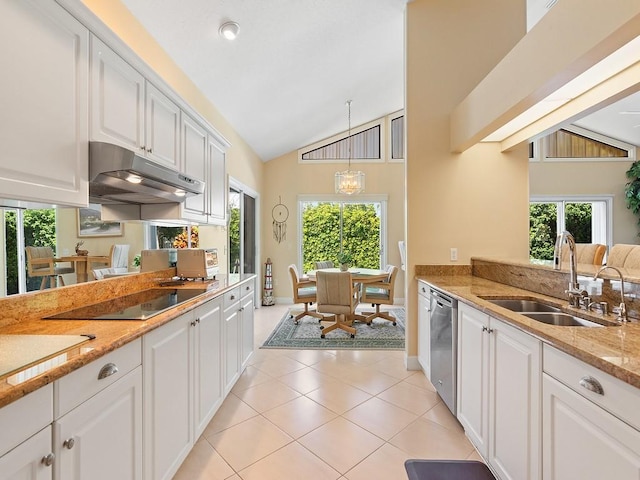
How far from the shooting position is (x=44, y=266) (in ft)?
5.07

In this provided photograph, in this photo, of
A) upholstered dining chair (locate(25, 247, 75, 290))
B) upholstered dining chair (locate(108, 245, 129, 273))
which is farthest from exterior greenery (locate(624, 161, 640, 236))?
upholstered dining chair (locate(25, 247, 75, 290))

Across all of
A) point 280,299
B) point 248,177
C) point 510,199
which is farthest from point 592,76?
point 280,299

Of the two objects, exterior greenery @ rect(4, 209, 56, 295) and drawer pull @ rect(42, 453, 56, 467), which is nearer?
drawer pull @ rect(42, 453, 56, 467)

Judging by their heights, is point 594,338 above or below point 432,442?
above

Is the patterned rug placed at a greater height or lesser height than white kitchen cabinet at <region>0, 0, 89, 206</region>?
lesser

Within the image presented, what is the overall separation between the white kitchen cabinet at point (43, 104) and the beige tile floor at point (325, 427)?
1.64m

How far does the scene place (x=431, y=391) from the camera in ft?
9.12

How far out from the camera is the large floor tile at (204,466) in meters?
1.79

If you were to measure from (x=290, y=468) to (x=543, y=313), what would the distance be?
Answer: 169cm

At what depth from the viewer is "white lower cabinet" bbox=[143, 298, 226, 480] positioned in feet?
4.75

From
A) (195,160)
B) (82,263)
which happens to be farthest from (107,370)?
(195,160)

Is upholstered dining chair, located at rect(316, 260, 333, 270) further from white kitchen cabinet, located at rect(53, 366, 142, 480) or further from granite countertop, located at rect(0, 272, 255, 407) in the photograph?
white kitchen cabinet, located at rect(53, 366, 142, 480)

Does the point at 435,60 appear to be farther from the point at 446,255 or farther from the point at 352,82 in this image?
the point at 446,255

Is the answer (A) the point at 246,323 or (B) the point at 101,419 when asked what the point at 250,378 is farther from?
(B) the point at 101,419
